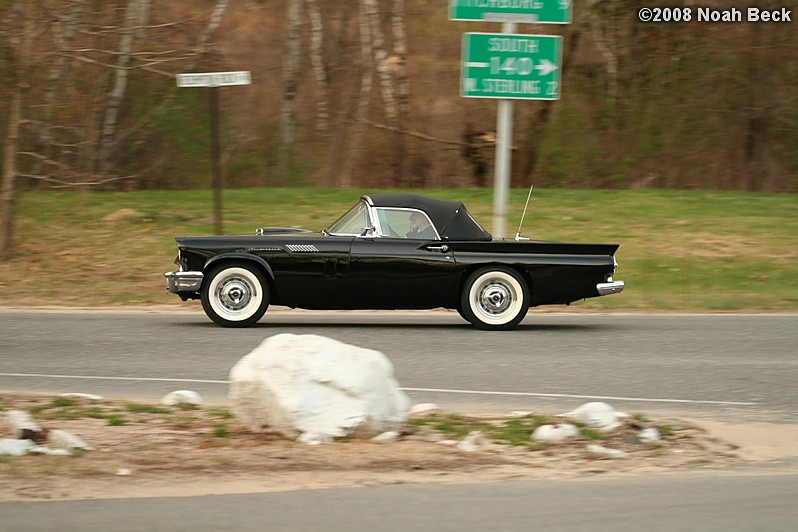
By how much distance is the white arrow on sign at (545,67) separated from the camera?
1532 cm

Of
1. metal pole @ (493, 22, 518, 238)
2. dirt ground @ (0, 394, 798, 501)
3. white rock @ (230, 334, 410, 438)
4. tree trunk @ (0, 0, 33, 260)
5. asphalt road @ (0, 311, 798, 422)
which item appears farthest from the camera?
tree trunk @ (0, 0, 33, 260)

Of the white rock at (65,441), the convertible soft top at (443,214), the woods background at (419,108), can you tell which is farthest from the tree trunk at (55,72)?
the white rock at (65,441)

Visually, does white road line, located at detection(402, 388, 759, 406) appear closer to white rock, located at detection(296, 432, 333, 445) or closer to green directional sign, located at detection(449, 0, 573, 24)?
white rock, located at detection(296, 432, 333, 445)

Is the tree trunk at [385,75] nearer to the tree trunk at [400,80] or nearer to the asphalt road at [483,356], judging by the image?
the tree trunk at [400,80]

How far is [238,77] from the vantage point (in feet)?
53.1

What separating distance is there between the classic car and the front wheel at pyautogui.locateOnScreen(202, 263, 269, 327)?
0.01 meters

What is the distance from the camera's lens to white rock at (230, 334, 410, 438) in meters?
6.93

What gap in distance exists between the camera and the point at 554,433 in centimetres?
713

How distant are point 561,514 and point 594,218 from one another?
1732cm

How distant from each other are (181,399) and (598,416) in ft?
9.74

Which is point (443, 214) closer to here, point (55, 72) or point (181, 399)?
point (181, 399)

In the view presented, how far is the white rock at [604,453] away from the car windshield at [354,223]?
6.24 meters

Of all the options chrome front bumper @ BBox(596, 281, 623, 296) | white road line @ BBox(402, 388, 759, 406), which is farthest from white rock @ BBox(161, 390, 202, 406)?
chrome front bumper @ BBox(596, 281, 623, 296)

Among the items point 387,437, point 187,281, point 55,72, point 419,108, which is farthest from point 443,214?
point 419,108
